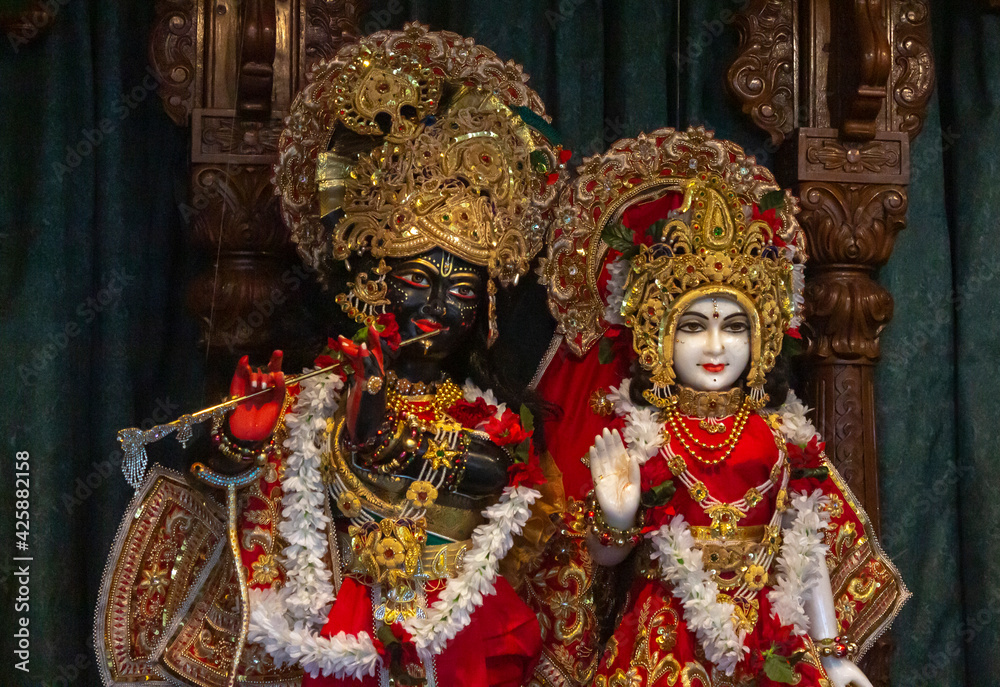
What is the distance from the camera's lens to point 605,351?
2723mm

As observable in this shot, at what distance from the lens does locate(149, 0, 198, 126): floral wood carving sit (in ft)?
9.50

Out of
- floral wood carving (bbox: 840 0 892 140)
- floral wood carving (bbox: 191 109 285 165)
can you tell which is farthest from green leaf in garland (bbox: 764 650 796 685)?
floral wood carving (bbox: 191 109 285 165)

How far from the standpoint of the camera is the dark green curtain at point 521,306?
2938 millimetres

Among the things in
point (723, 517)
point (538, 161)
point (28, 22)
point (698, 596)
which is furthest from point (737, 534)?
point (28, 22)

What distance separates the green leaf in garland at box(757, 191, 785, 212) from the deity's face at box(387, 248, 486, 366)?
651 mm

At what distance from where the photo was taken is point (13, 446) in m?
2.91

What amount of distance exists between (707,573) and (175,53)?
1661 millimetres

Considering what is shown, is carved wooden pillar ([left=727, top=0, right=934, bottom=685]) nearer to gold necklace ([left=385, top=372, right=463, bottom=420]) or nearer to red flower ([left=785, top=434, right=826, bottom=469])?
red flower ([left=785, top=434, right=826, bottom=469])

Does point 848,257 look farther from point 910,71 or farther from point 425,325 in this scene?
point 425,325

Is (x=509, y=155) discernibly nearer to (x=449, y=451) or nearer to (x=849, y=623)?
(x=449, y=451)

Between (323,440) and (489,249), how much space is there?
0.52m

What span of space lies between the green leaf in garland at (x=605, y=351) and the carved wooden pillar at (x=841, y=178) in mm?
597

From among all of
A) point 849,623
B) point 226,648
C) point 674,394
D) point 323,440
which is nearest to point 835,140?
point 674,394

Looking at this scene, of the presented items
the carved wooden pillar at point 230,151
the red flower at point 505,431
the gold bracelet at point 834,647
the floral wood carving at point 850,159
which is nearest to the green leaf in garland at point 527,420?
the red flower at point 505,431
